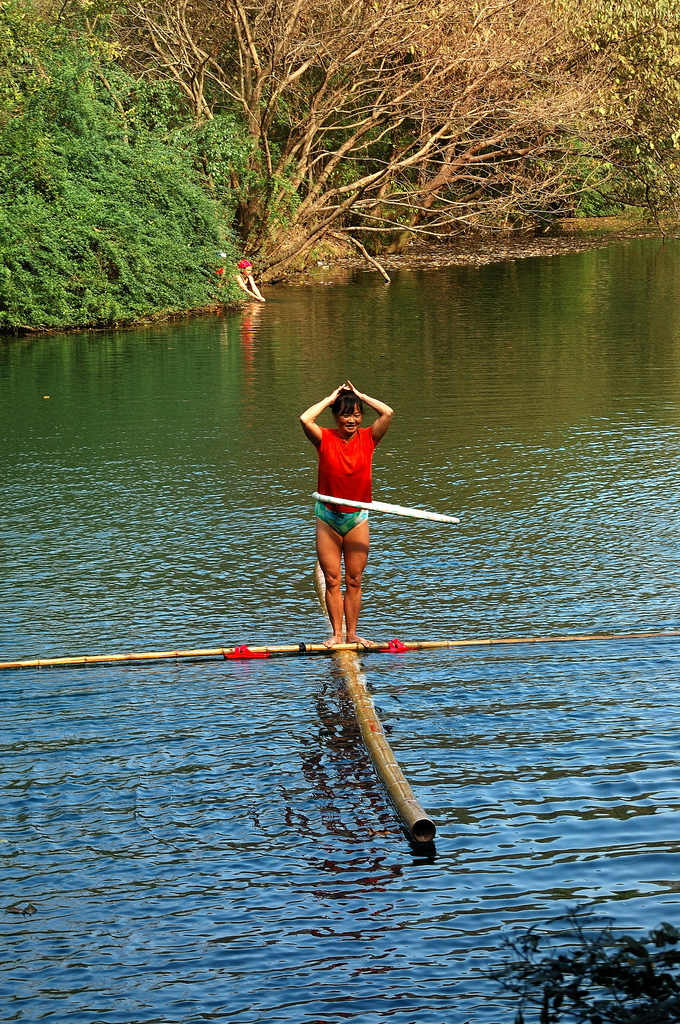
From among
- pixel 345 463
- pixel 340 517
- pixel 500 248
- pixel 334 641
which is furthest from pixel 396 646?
pixel 500 248

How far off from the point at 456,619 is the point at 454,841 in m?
3.79

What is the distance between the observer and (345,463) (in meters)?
9.41

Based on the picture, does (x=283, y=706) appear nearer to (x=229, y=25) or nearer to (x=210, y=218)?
(x=210, y=218)

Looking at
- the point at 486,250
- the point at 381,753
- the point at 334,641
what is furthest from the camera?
the point at 486,250

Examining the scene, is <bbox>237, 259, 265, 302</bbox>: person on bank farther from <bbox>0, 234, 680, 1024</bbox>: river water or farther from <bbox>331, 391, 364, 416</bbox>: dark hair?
<bbox>331, 391, 364, 416</bbox>: dark hair

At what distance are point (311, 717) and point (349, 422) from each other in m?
1.97

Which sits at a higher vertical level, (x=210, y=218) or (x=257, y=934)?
(x=210, y=218)

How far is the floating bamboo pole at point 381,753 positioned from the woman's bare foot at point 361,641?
4cm

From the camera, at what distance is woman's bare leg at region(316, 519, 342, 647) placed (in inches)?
384

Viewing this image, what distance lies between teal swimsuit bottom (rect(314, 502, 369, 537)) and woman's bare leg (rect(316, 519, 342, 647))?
0.19 ft

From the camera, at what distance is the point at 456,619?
1058 cm

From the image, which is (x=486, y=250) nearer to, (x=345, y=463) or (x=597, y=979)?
(x=345, y=463)

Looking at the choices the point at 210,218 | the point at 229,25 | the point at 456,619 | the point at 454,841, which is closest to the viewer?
the point at 454,841

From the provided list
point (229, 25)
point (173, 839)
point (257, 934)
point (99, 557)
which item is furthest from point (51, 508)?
point (229, 25)
